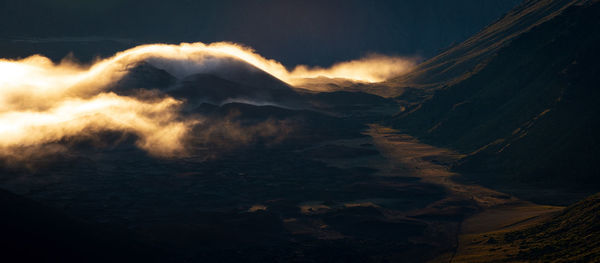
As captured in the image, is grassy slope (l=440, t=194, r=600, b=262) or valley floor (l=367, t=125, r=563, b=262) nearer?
grassy slope (l=440, t=194, r=600, b=262)

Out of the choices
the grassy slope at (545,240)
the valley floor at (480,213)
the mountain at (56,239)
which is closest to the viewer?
the mountain at (56,239)

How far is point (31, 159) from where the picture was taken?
16300cm

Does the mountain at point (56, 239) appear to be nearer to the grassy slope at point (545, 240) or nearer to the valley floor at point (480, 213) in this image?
the valley floor at point (480, 213)

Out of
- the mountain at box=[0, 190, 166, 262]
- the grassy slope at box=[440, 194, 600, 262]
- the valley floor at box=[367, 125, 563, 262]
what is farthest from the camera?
the valley floor at box=[367, 125, 563, 262]

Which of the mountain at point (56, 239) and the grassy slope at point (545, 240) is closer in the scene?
the mountain at point (56, 239)

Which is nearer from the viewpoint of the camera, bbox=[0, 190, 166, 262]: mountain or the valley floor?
bbox=[0, 190, 166, 262]: mountain

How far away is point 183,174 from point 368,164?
60213 millimetres

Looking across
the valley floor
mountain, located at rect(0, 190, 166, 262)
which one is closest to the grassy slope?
the valley floor

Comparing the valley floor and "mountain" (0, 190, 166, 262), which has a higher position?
the valley floor

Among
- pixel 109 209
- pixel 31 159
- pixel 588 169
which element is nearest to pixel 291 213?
pixel 109 209

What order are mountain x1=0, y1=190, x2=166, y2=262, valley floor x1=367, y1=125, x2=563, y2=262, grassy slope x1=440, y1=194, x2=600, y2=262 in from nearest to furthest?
mountain x1=0, y1=190, x2=166, y2=262, grassy slope x1=440, y1=194, x2=600, y2=262, valley floor x1=367, y1=125, x2=563, y2=262

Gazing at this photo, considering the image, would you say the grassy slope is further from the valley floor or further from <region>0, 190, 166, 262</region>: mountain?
<region>0, 190, 166, 262</region>: mountain

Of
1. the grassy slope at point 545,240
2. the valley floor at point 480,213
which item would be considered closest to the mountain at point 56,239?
the valley floor at point 480,213

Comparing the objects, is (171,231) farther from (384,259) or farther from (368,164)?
(368,164)
